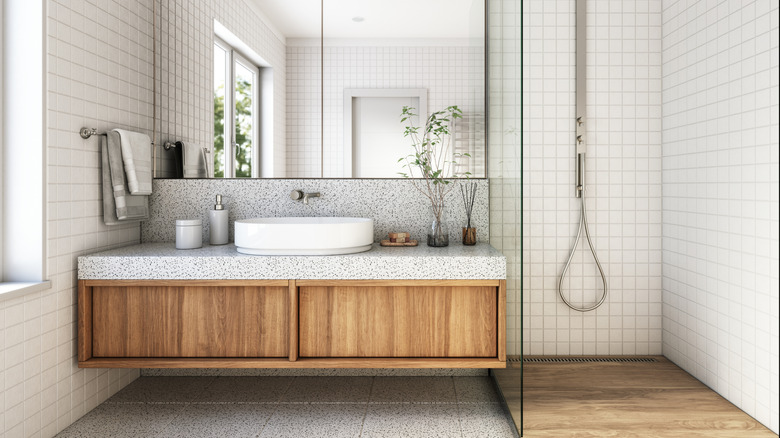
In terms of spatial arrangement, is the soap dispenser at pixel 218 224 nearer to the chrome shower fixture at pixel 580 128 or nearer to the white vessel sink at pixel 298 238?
the white vessel sink at pixel 298 238

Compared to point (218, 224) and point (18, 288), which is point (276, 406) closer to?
point (218, 224)

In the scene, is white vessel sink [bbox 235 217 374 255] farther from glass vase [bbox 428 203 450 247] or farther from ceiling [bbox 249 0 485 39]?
ceiling [bbox 249 0 485 39]

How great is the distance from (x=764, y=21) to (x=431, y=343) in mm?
1768

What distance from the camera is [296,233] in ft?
6.52

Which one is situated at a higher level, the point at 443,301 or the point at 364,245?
the point at 364,245

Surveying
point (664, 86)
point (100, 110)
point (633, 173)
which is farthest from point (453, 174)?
point (100, 110)

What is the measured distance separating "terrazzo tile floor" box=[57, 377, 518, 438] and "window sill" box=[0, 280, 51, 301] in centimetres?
59

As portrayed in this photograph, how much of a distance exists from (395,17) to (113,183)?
1533 mm

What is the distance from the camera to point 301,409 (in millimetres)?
2188

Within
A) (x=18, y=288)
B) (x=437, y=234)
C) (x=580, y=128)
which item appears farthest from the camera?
(x=580, y=128)

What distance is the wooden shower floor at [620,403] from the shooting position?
1.97 metres

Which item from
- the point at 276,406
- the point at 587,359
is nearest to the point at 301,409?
the point at 276,406

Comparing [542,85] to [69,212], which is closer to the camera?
[69,212]

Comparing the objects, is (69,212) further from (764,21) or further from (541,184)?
(764,21)
